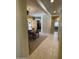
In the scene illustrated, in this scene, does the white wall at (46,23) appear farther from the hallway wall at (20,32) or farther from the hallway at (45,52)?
the hallway wall at (20,32)

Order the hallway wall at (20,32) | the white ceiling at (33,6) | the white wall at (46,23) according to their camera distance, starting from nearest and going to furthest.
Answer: the hallway wall at (20,32) < the white ceiling at (33,6) < the white wall at (46,23)

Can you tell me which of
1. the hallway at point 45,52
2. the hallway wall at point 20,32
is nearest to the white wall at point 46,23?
the hallway at point 45,52

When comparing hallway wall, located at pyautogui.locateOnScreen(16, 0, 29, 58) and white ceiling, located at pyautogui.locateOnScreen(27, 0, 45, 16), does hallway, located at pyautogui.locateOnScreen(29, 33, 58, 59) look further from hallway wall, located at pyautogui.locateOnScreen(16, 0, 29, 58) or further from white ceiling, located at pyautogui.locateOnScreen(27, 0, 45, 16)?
white ceiling, located at pyautogui.locateOnScreen(27, 0, 45, 16)

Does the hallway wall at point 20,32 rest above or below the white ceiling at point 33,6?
below

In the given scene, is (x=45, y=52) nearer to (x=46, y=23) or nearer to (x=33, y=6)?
(x=33, y=6)

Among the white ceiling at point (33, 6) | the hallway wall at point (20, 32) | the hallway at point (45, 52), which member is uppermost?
the white ceiling at point (33, 6)
